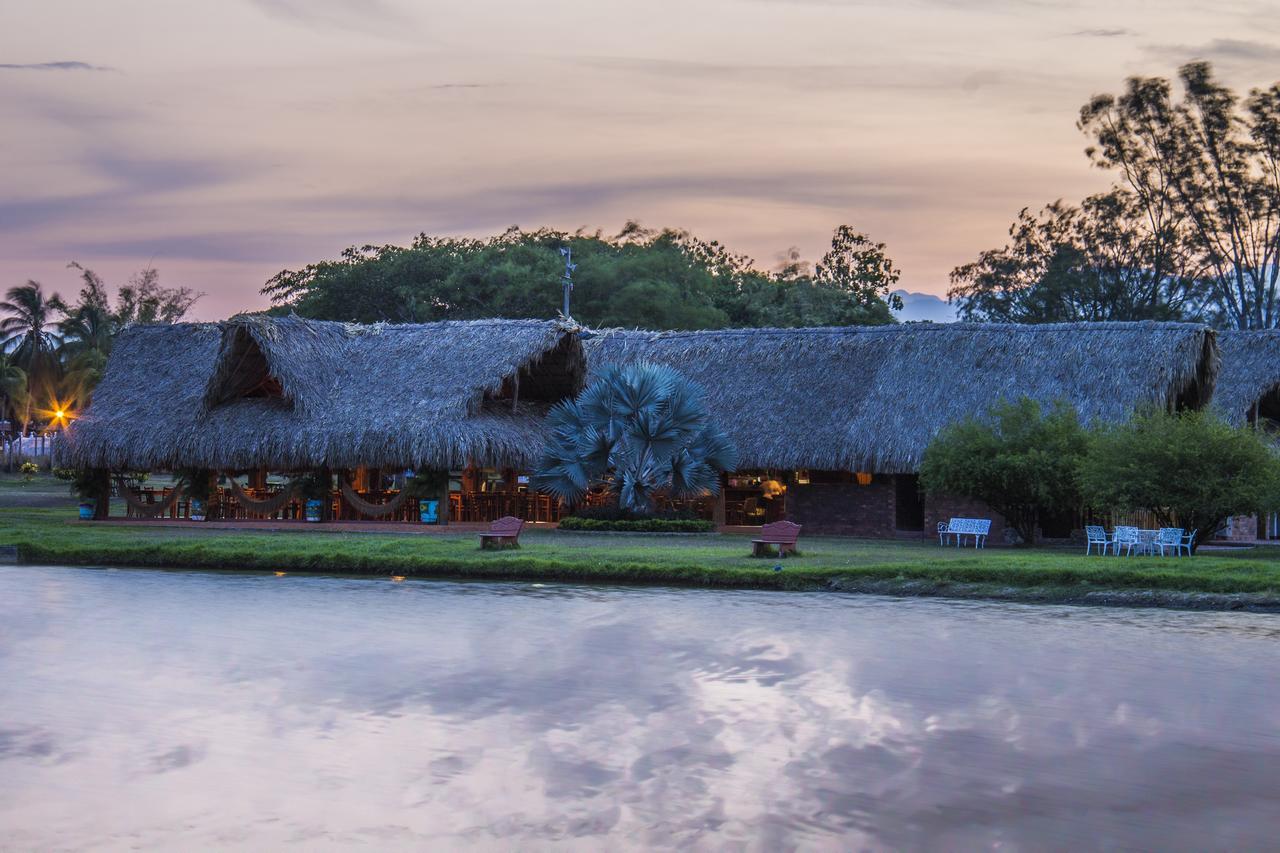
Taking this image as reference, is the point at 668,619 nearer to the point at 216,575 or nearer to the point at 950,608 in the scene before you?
the point at 950,608

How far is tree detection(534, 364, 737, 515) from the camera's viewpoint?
3025 cm

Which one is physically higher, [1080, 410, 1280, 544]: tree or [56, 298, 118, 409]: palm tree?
[56, 298, 118, 409]: palm tree

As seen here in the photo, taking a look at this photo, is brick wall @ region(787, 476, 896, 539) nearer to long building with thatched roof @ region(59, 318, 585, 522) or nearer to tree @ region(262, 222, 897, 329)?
long building with thatched roof @ region(59, 318, 585, 522)

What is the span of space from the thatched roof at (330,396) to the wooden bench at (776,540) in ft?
34.0

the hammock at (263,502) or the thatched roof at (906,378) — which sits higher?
the thatched roof at (906,378)

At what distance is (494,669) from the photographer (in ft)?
46.0

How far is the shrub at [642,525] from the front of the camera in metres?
29.6

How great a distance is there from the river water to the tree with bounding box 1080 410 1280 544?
6033mm

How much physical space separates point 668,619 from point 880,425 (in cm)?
1483

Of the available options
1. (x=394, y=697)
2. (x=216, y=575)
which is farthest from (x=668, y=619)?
(x=216, y=575)

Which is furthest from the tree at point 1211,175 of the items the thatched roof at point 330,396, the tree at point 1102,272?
the thatched roof at point 330,396

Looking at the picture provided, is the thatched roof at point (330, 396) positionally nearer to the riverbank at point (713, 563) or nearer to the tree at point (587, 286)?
the riverbank at point (713, 563)

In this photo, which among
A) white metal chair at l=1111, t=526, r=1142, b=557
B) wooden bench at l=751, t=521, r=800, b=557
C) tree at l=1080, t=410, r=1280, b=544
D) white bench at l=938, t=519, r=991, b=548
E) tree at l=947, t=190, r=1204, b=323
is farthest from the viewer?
tree at l=947, t=190, r=1204, b=323

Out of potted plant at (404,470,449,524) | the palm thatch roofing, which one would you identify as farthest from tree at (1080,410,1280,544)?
potted plant at (404,470,449,524)
